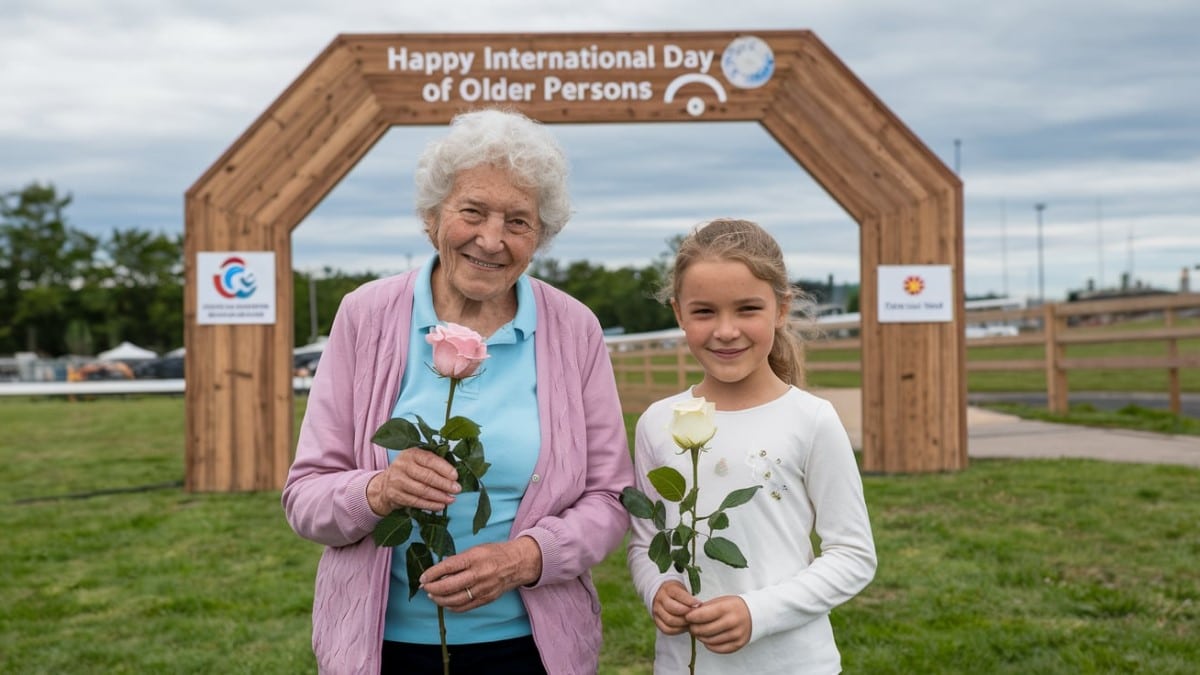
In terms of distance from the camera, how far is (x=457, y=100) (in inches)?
314

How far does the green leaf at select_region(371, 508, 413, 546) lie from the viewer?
176 cm

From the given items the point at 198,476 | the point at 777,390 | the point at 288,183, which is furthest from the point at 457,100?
the point at 777,390

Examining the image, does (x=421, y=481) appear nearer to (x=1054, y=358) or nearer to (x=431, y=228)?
(x=431, y=228)

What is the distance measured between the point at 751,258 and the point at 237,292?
6631 mm

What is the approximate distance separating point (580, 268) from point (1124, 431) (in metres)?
42.9

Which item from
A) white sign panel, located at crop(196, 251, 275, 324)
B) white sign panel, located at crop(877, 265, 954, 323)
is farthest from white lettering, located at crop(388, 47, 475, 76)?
white sign panel, located at crop(877, 265, 954, 323)

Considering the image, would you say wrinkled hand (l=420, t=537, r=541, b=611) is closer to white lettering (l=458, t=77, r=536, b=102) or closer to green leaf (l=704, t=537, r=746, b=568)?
green leaf (l=704, t=537, r=746, b=568)

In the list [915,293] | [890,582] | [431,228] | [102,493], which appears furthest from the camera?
[102,493]

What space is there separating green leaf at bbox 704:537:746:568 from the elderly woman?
1.30ft

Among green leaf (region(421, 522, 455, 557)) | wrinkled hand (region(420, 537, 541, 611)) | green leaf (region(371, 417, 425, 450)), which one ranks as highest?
green leaf (region(371, 417, 425, 450))

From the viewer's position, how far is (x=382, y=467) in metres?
2.03

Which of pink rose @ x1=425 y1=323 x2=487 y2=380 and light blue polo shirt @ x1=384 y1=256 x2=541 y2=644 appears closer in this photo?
pink rose @ x1=425 y1=323 x2=487 y2=380

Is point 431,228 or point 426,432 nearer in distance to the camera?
point 426,432

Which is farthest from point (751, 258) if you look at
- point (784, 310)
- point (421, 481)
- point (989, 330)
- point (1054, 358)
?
point (989, 330)
